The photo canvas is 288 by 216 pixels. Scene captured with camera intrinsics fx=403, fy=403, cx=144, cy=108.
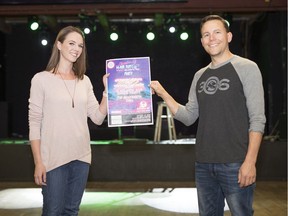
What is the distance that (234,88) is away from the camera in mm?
1911

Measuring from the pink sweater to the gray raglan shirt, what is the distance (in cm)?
64

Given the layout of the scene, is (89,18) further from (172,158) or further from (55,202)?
(55,202)

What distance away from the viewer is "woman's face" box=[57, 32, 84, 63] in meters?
2.02

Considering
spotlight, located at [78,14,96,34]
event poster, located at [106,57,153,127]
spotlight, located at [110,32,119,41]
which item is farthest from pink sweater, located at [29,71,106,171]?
spotlight, located at [110,32,119,41]

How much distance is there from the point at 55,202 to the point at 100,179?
4.59 meters

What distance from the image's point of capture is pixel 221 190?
204 centimetres

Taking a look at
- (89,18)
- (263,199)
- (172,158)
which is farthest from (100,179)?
(89,18)

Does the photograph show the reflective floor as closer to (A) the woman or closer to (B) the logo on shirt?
(A) the woman

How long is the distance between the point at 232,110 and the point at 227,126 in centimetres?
8

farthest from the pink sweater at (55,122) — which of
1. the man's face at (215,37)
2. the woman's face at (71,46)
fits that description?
the man's face at (215,37)

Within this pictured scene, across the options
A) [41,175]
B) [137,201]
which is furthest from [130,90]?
[137,201]

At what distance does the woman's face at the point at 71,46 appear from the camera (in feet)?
6.64

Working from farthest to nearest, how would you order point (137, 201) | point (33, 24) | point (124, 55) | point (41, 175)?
point (124, 55) → point (33, 24) → point (137, 201) → point (41, 175)

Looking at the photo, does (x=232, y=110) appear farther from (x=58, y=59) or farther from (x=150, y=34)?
(x=150, y=34)
